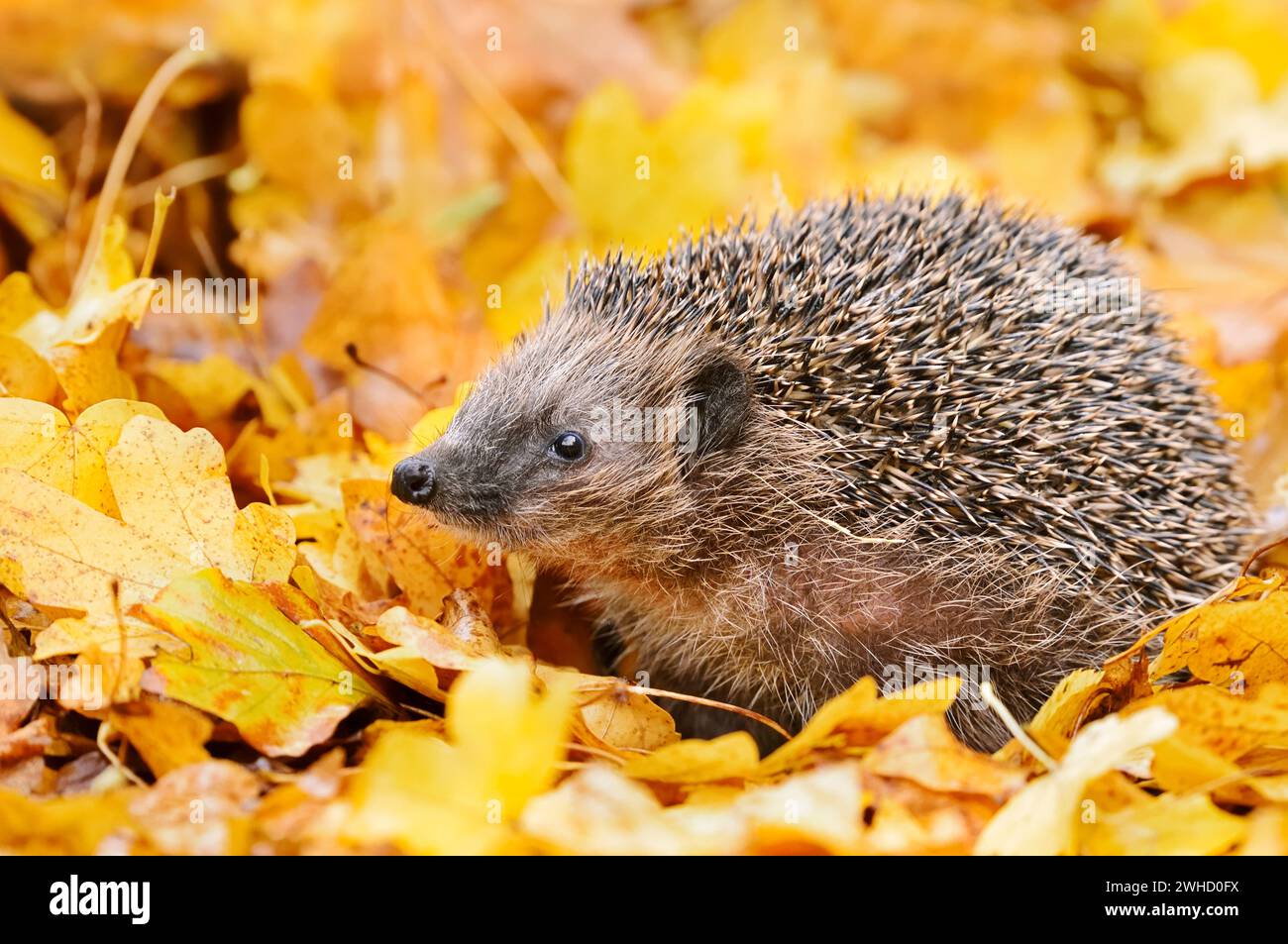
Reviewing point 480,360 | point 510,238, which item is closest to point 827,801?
point 480,360

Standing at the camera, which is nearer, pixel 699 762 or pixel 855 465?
pixel 699 762

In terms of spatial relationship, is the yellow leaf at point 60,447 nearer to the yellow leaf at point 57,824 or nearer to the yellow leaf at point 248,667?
the yellow leaf at point 248,667

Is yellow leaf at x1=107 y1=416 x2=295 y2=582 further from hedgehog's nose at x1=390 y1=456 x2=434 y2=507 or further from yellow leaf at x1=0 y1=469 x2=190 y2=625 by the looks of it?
hedgehog's nose at x1=390 y1=456 x2=434 y2=507

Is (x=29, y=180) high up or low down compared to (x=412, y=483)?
up

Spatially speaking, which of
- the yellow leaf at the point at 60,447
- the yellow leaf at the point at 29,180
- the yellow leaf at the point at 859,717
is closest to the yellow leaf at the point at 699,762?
the yellow leaf at the point at 859,717

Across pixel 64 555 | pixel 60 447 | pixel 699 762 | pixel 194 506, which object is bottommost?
pixel 699 762

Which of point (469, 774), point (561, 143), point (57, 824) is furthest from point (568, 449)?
point (561, 143)

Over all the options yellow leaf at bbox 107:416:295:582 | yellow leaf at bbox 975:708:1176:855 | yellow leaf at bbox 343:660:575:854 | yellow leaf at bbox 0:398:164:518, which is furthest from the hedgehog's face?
yellow leaf at bbox 975:708:1176:855

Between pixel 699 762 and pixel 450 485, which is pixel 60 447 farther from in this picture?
pixel 699 762
